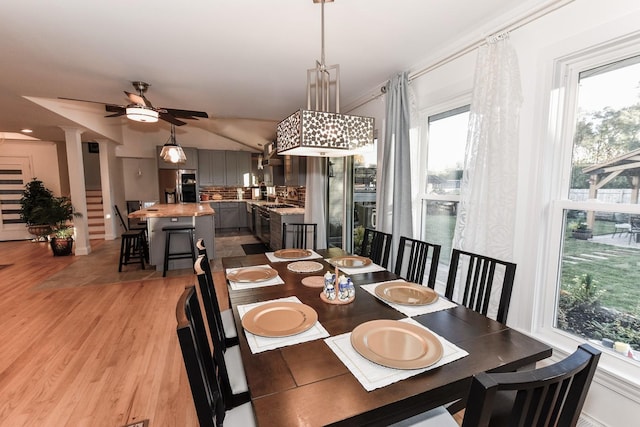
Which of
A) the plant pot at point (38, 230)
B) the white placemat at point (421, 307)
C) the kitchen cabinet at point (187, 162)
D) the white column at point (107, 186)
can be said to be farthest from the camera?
the kitchen cabinet at point (187, 162)

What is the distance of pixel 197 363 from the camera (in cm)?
81

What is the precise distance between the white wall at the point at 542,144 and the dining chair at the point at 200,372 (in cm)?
177

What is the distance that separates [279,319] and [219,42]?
83.2 inches

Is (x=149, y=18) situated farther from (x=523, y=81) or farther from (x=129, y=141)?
(x=129, y=141)

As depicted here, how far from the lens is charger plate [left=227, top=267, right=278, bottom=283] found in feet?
5.94

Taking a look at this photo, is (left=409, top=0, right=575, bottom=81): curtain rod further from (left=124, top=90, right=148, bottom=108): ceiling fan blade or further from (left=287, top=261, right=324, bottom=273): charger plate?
(left=124, top=90, right=148, bottom=108): ceiling fan blade

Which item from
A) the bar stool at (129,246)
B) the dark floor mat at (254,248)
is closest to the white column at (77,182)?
the bar stool at (129,246)

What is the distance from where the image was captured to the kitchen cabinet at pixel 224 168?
301 inches

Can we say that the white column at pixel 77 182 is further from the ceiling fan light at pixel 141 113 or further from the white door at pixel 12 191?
the ceiling fan light at pixel 141 113

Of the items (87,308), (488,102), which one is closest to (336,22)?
(488,102)

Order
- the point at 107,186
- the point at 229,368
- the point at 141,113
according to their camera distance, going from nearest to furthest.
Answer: the point at 229,368, the point at 141,113, the point at 107,186

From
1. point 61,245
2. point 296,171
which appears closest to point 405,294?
point 296,171

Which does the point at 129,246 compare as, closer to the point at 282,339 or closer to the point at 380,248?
the point at 380,248

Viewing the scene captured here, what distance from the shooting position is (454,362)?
1.02 m
